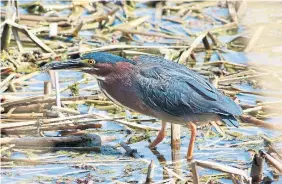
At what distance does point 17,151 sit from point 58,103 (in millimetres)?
805

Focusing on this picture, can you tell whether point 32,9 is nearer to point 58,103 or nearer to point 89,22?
point 89,22

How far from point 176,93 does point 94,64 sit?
0.73 m

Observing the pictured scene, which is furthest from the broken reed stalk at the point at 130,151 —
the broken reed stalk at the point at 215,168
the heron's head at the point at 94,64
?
the broken reed stalk at the point at 215,168

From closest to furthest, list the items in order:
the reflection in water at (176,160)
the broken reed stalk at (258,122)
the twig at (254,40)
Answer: the reflection in water at (176,160), the broken reed stalk at (258,122), the twig at (254,40)

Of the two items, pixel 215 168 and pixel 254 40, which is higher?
pixel 254 40

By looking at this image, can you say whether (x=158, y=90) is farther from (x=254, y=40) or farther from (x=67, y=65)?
(x=254, y=40)

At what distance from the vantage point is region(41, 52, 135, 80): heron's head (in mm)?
6902

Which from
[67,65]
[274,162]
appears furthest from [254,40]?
[274,162]

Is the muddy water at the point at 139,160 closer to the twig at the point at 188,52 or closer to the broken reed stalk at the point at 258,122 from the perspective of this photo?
the broken reed stalk at the point at 258,122

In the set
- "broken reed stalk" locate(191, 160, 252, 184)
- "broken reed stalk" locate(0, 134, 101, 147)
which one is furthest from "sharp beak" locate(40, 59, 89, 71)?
"broken reed stalk" locate(191, 160, 252, 184)

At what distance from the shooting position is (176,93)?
22.8 ft

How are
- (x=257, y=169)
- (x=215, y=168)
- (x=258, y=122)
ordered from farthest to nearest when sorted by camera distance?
(x=258, y=122)
(x=257, y=169)
(x=215, y=168)

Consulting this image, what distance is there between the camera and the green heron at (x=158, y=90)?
272 inches

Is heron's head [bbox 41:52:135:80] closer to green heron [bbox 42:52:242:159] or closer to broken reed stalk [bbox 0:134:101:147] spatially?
green heron [bbox 42:52:242:159]
